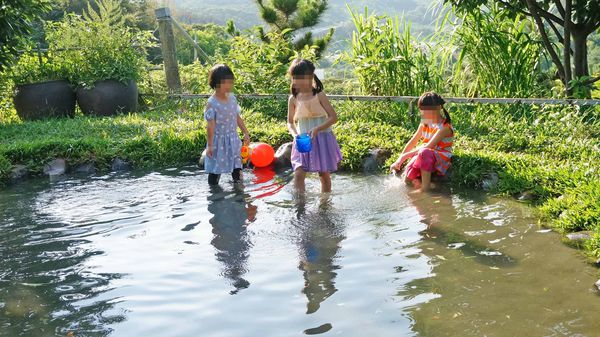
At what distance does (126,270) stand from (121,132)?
516cm

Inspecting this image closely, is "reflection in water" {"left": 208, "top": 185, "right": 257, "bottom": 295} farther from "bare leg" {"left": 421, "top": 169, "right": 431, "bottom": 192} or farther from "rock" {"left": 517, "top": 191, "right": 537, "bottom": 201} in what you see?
"rock" {"left": 517, "top": 191, "right": 537, "bottom": 201}

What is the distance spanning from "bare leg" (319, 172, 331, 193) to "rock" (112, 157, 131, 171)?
3.00 m

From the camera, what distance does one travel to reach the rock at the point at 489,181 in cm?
616

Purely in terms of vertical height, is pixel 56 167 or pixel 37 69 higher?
pixel 37 69

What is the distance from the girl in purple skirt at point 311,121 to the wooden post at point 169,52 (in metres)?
6.23

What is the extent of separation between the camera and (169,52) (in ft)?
39.4

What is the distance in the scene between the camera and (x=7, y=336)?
353 centimetres

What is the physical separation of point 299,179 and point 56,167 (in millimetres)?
3535

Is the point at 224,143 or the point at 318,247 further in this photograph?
the point at 224,143

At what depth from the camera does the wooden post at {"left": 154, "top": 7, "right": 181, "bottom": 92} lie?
11977 millimetres

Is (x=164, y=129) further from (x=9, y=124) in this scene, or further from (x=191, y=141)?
(x=9, y=124)

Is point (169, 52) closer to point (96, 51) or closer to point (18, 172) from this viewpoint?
point (96, 51)

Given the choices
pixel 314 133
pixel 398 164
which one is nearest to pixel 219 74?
pixel 314 133

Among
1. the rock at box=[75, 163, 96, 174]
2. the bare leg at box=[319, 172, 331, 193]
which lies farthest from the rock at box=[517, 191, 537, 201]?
the rock at box=[75, 163, 96, 174]
